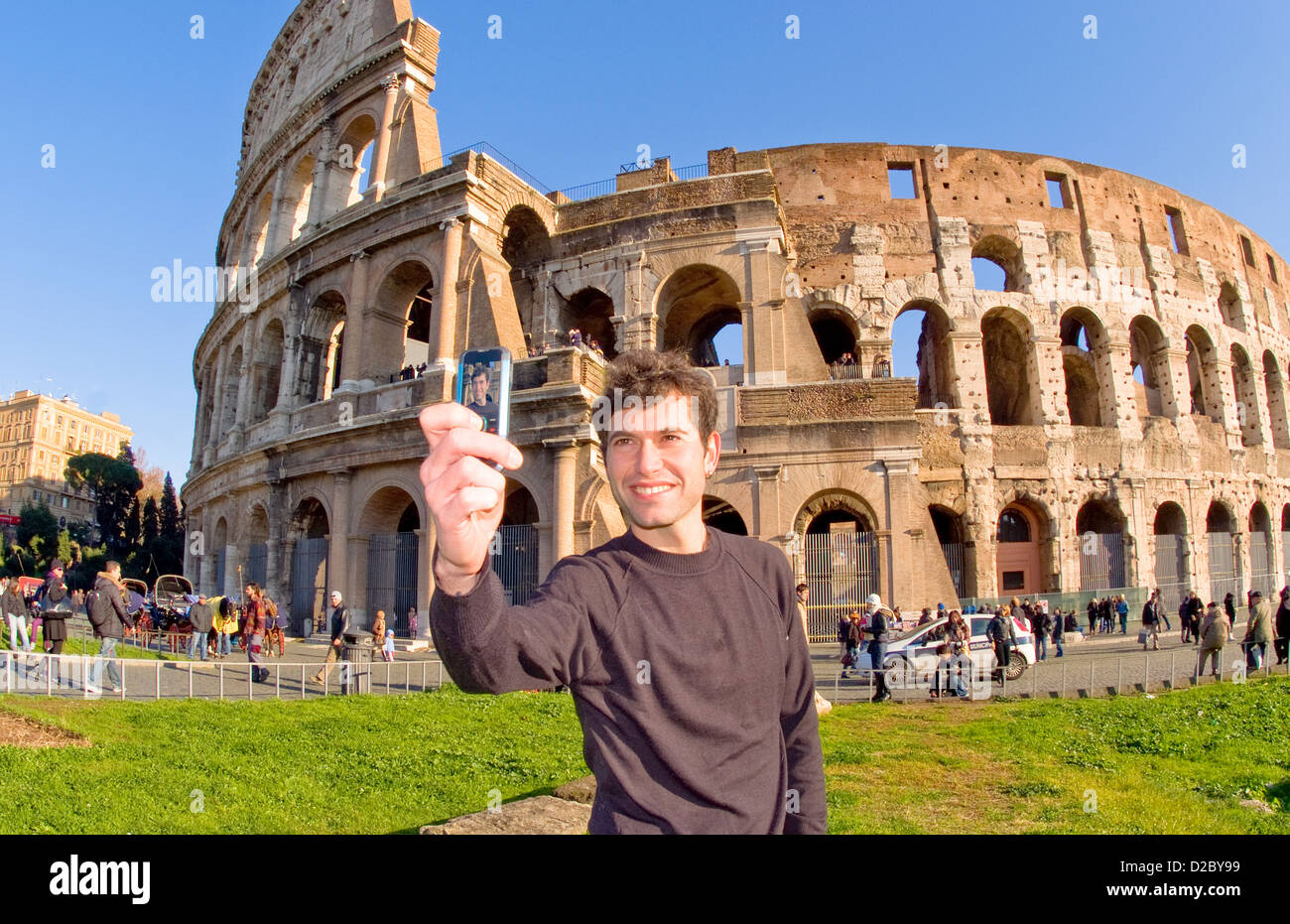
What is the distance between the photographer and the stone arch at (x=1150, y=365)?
23812 millimetres

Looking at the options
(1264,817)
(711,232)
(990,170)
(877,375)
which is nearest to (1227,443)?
(990,170)

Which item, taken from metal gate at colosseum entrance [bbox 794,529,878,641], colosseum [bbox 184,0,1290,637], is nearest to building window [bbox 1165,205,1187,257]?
colosseum [bbox 184,0,1290,637]

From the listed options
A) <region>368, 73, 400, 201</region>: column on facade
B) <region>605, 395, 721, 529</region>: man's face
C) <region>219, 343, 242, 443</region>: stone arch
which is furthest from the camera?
<region>219, 343, 242, 443</region>: stone arch

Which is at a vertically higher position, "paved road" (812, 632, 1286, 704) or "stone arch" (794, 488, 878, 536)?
"stone arch" (794, 488, 878, 536)

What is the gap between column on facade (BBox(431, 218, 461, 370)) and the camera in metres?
17.3

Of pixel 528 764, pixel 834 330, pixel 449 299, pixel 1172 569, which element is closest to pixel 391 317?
pixel 449 299

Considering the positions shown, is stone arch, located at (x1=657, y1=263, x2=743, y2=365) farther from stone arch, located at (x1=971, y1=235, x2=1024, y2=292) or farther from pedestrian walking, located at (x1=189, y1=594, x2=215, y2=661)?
pedestrian walking, located at (x1=189, y1=594, x2=215, y2=661)

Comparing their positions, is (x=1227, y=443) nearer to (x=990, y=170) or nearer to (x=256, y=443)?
(x=990, y=170)

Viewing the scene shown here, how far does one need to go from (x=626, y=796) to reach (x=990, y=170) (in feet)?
83.9

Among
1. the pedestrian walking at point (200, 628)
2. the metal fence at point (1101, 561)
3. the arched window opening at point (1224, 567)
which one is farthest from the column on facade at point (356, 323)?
the arched window opening at point (1224, 567)

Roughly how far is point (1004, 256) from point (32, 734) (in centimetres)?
2435

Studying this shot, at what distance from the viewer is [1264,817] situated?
18.3 ft

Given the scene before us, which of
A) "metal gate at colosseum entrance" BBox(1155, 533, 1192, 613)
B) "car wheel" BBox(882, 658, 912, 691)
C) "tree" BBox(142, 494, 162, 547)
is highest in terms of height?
"tree" BBox(142, 494, 162, 547)

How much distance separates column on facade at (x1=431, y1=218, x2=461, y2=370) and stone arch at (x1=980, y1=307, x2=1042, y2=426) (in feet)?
46.9
